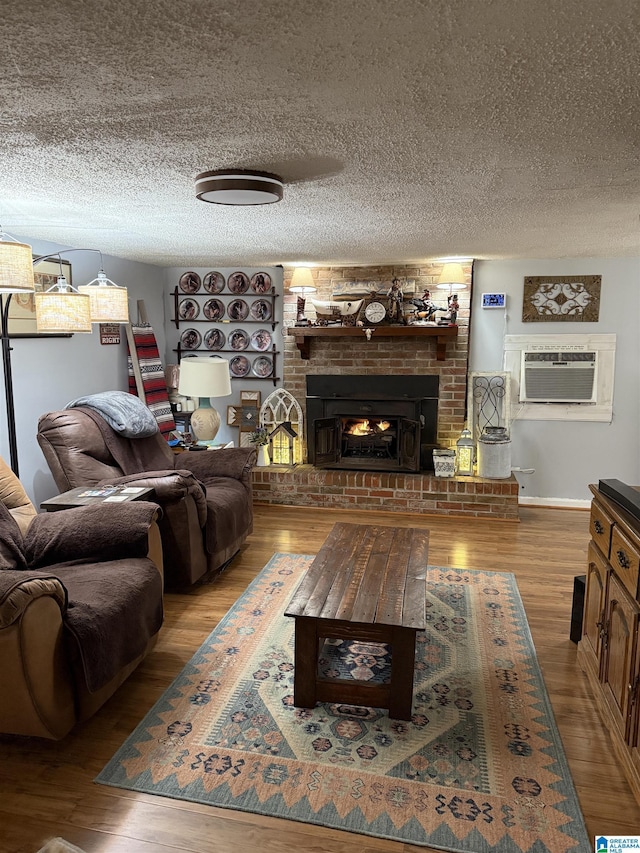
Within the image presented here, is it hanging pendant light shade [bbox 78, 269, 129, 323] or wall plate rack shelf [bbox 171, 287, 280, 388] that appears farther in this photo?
wall plate rack shelf [bbox 171, 287, 280, 388]

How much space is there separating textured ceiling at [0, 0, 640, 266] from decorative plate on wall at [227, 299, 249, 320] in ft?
8.18

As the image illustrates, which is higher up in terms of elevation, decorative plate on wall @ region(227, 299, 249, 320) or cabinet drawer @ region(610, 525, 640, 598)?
decorative plate on wall @ region(227, 299, 249, 320)

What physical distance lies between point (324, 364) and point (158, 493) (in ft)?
8.69

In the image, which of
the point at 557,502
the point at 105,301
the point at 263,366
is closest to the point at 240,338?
the point at 263,366

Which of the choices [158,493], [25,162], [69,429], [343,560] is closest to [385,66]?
[25,162]

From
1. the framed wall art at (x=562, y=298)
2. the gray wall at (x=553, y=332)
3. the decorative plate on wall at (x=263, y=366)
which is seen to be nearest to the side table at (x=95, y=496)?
the gray wall at (x=553, y=332)

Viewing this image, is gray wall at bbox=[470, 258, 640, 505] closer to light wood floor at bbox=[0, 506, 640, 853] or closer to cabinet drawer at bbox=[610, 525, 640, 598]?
light wood floor at bbox=[0, 506, 640, 853]

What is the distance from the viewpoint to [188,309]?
577 centimetres

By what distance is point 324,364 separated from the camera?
5.54 metres

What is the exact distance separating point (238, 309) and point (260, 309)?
0.73ft

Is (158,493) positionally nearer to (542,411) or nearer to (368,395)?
(368,395)

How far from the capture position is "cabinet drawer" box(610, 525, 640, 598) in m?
2.02

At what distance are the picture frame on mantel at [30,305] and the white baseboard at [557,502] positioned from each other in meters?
4.06

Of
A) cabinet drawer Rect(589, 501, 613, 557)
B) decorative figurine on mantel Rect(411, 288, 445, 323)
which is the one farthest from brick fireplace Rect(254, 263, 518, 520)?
cabinet drawer Rect(589, 501, 613, 557)
